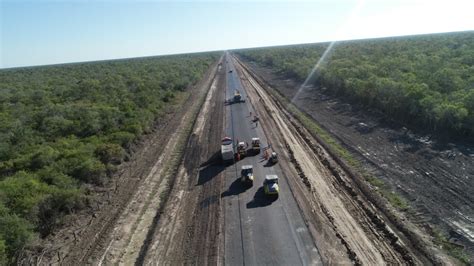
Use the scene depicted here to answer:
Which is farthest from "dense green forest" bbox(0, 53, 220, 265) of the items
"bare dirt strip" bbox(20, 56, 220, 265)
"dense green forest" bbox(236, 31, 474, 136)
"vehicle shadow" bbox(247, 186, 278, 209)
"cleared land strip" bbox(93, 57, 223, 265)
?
"dense green forest" bbox(236, 31, 474, 136)

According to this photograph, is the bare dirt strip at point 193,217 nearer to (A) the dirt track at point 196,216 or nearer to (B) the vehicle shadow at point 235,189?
(A) the dirt track at point 196,216

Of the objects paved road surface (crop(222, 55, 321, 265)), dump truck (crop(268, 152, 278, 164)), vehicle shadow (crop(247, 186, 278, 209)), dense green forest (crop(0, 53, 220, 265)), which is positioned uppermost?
dense green forest (crop(0, 53, 220, 265))

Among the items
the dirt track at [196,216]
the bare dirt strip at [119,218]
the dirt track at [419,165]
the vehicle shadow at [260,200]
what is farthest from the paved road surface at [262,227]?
the dirt track at [419,165]

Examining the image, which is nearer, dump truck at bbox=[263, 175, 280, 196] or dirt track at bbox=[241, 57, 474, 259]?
dirt track at bbox=[241, 57, 474, 259]

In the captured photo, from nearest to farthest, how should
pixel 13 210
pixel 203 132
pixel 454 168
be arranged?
pixel 13 210 < pixel 454 168 < pixel 203 132

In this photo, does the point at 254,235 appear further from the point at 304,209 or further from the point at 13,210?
the point at 13,210

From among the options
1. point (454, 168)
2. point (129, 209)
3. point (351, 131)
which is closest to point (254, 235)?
point (129, 209)

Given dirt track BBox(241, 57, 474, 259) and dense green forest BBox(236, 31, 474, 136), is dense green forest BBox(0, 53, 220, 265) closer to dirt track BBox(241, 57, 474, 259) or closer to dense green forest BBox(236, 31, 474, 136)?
dirt track BBox(241, 57, 474, 259)
